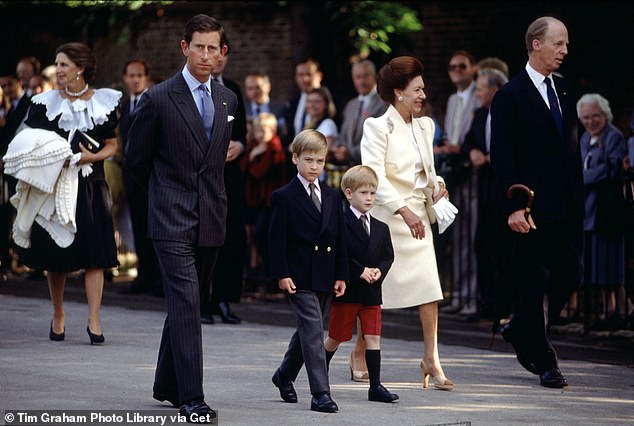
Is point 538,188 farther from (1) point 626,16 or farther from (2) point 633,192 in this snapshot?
(1) point 626,16

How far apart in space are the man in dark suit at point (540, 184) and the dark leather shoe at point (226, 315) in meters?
3.64

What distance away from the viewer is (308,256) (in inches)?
330

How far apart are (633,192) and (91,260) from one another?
456cm

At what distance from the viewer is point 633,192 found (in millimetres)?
12328

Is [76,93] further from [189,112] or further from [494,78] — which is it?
[494,78]

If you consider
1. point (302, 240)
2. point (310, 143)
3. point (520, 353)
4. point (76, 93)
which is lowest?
point (520, 353)

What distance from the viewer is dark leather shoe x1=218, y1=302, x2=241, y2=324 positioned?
12.8 meters

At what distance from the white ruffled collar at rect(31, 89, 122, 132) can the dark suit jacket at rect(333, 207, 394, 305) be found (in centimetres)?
295

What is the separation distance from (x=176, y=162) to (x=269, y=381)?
81.7 inches

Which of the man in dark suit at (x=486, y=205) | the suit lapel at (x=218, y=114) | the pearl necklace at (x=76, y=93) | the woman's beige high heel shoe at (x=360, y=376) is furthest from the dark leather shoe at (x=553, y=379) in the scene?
the pearl necklace at (x=76, y=93)

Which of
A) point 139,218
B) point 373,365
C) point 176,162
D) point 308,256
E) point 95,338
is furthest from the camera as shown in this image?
point 139,218

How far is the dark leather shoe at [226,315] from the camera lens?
1284 cm

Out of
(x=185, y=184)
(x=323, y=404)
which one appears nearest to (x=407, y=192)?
(x=323, y=404)

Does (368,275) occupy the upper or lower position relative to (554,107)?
lower
